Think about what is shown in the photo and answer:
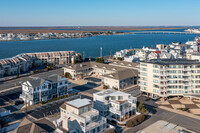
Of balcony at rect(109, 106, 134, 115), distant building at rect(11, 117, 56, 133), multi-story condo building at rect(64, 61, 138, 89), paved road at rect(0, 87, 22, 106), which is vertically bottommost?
paved road at rect(0, 87, 22, 106)

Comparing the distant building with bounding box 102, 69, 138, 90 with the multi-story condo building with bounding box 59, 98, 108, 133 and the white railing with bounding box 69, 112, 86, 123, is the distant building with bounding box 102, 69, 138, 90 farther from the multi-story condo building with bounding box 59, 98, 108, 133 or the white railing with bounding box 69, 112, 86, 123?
the white railing with bounding box 69, 112, 86, 123

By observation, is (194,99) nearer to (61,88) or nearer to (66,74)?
(61,88)

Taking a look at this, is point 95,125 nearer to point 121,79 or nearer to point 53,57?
point 121,79

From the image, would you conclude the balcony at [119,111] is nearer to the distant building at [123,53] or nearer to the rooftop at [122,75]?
the rooftop at [122,75]

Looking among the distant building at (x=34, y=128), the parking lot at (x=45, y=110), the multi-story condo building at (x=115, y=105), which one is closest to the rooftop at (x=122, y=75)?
the multi-story condo building at (x=115, y=105)

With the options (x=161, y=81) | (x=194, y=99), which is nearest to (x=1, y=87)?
(x=161, y=81)

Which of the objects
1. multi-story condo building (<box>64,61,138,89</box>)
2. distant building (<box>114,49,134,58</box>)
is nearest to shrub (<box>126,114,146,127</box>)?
multi-story condo building (<box>64,61,138,89</box>)

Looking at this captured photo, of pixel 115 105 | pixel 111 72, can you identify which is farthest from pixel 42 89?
pixel 111 72
